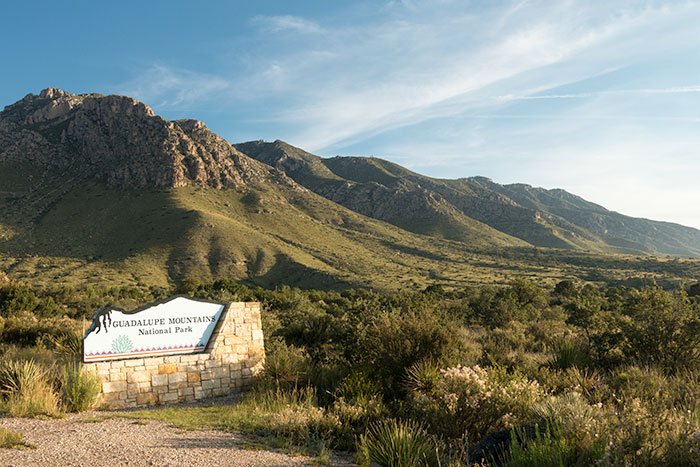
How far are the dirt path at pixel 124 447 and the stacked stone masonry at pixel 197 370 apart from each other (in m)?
2.55

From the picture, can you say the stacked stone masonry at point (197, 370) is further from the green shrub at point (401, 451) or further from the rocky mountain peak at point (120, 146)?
the rocky mountain peak at point (120, 146)

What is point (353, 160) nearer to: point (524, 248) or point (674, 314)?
point (524, 248)

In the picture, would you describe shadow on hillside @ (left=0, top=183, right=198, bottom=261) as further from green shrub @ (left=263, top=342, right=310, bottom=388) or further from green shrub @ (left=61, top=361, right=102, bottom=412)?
green shrub @ (left=61, top=361, right=102, bottom=412)

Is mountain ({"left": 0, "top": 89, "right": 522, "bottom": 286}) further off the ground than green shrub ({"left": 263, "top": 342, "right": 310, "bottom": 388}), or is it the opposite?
mountain ({"left": 0, "top": 89, "right": 522, "bottom": 286})

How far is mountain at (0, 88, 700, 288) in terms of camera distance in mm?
67250

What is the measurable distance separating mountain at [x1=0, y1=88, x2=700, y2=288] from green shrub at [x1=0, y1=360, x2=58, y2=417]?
148 ft

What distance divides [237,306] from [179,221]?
6980 centimetres

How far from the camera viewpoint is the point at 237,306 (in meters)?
13.1

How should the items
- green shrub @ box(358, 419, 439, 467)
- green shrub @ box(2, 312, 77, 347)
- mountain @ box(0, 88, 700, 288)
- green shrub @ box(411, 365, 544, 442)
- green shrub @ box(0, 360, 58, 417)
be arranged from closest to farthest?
green shrub @ box(358, 419, 439, 467) < green shrub @ box(411, 365, 544, 442) < green shrub @ box(0, 360, 58, 417) < green shrub @ box(2, 312, 77, 347) < mountain @ box(0, 88, 700, 288)

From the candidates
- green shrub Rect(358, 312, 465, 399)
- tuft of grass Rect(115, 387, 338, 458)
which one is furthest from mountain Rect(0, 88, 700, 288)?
green shrub Rect(358, 312, 465, 399)

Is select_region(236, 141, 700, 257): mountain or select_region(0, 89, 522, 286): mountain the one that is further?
select_region(236, 141, 700, 257): mountain

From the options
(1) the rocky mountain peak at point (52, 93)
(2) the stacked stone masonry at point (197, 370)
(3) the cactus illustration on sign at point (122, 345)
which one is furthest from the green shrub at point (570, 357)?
(1) the rocky mountain peak at point (52, 93)

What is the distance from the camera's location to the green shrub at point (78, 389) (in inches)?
378

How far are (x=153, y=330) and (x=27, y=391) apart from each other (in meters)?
2.97
